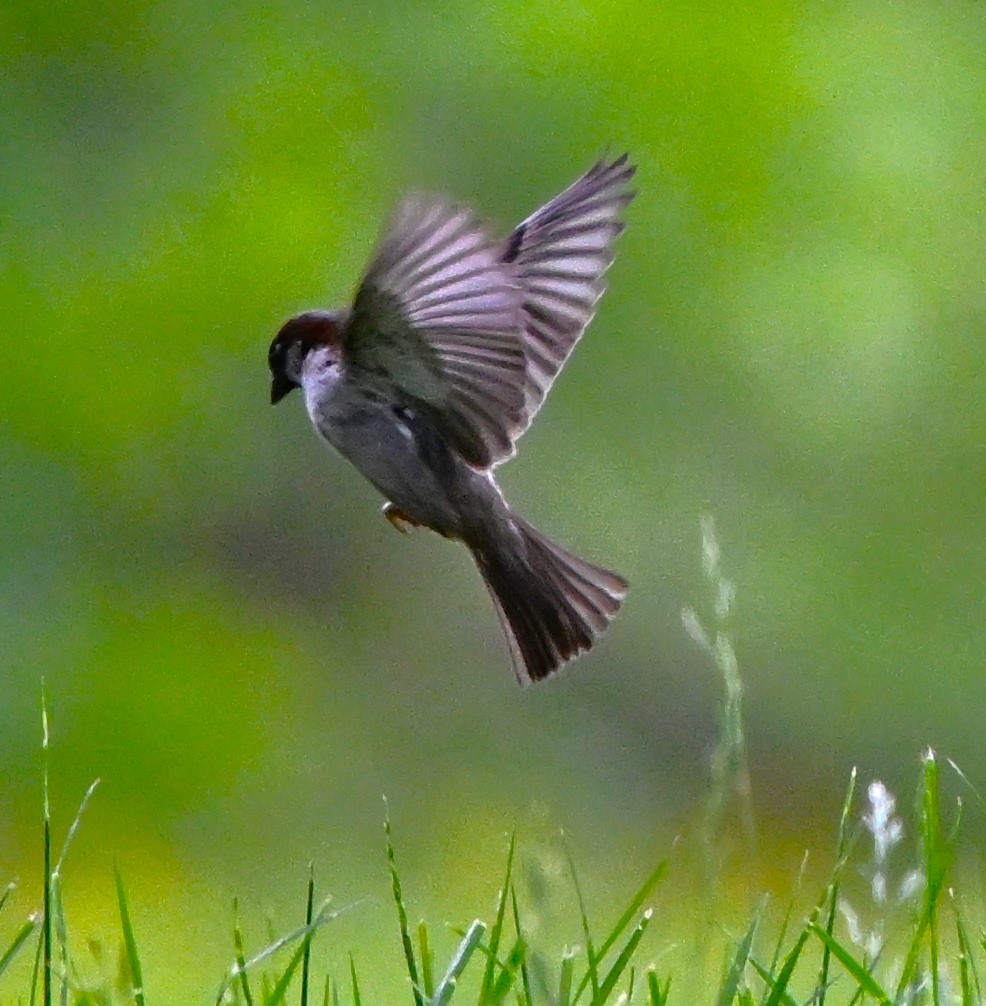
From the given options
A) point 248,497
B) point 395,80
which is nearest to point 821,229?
point 395,80

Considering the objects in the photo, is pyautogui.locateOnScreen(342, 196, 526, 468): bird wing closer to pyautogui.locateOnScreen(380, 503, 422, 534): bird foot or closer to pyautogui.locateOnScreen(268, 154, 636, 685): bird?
pyautogui.locateOnScreen(268, 154, 636, 685): bird

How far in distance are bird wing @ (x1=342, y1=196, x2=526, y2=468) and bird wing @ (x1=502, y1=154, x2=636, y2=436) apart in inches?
4.7

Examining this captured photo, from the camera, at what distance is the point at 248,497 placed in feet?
27.5

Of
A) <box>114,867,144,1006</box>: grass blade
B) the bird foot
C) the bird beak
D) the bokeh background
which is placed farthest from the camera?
the bokeh background

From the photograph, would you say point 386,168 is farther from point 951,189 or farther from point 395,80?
point 951,189

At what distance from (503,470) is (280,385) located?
15.5 ft

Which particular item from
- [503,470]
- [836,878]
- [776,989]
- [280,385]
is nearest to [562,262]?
[280,385]

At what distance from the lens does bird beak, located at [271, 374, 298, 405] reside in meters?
2.65

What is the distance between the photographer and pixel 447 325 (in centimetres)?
225

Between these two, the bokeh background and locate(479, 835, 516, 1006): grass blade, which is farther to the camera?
the bokeh background

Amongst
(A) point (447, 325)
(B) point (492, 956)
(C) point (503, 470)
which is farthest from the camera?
(C) point (503, 470)

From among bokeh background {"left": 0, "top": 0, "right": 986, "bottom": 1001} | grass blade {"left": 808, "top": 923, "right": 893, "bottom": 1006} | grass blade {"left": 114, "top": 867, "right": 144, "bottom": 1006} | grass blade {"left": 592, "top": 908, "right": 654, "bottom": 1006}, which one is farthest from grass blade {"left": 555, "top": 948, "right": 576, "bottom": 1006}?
bokeh background {"left": 0, "top": 0, "right": 986, "bottom": 1001}

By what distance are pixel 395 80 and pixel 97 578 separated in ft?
8.73

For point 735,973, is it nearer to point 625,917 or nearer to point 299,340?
point 625,917
